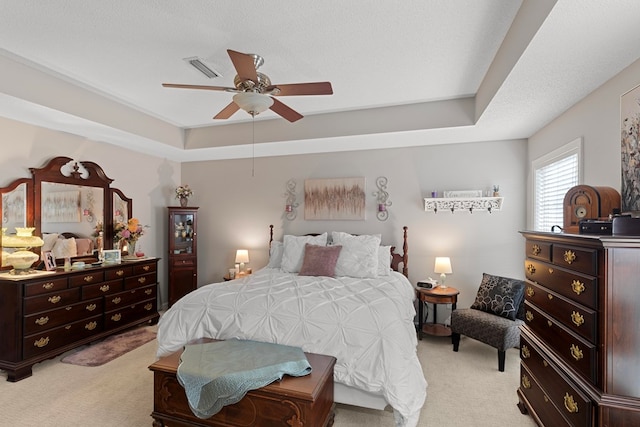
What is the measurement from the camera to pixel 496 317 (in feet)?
10.9

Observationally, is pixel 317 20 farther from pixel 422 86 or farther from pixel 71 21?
pixel 71 21

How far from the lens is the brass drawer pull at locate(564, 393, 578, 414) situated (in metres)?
1.64

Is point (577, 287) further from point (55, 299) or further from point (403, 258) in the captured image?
point (55, 299)

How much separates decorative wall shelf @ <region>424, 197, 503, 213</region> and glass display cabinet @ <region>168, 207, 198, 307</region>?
3701 millimetres

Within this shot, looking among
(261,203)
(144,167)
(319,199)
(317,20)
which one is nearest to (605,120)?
(317,20)

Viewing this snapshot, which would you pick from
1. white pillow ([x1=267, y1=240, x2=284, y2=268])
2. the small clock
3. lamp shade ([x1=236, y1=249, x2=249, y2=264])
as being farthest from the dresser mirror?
the small clock

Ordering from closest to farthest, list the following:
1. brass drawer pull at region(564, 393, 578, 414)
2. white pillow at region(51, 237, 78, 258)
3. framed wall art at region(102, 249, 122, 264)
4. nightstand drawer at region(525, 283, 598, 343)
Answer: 1. nightstand drawer at region(525, 283, 598, 343)
2. brass drawer pull at region(564, 393, 578, 414)
3. white pillow at region(51, 237, 78, 258)
4. framed wall art at region(102, 249, 122, 264)

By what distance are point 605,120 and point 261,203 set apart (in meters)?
4.24

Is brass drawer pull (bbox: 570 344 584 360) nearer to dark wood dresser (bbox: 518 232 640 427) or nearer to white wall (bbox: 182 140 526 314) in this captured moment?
dark wood dresser (bbox: 518 232 640 427)

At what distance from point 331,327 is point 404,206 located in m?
2.56

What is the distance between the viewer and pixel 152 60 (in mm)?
2744

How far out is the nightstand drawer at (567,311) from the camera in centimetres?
153

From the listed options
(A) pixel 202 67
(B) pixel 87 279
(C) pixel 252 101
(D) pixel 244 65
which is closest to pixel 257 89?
(C) pixel 252 101

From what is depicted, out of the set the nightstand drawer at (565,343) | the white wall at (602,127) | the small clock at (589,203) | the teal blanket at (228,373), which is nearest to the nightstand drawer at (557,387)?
the nightstand drawer at (565,343)
